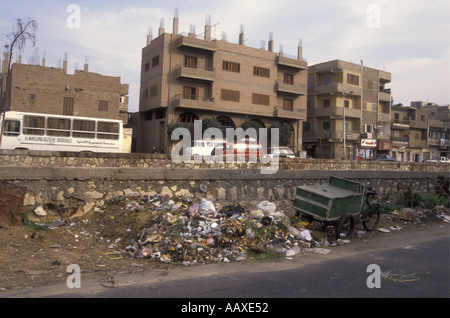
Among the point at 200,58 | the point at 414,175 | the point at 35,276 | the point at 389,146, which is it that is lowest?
the point at 35,276

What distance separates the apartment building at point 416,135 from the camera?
57.3m

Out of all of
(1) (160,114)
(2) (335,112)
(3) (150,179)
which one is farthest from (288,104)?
(3) (150,179)

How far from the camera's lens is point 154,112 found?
40.7 m

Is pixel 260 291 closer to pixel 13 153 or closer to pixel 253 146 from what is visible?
pixel 13 153

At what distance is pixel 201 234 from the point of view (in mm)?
7641

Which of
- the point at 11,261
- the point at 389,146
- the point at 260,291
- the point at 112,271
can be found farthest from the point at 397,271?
the point at 389,146

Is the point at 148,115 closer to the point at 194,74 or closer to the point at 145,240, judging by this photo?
the point at 194,74

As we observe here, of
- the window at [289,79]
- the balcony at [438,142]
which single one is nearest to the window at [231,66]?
the window at [289,79]

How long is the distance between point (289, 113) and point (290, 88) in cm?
296

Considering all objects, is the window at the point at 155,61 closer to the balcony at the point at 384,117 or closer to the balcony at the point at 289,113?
the balcony at the point at 289,113

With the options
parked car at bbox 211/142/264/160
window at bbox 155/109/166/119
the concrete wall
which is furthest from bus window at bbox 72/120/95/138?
window at bbox 155/109/166/119

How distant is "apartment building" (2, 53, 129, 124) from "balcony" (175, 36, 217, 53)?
24.2 ft

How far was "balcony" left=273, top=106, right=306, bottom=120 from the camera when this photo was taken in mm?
42750
